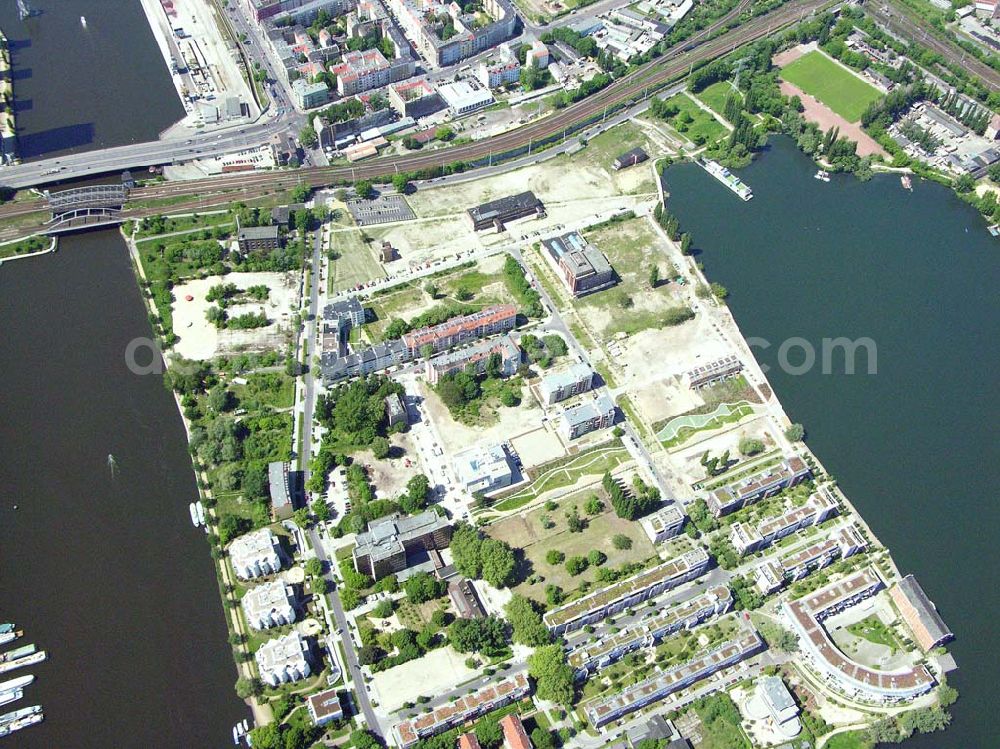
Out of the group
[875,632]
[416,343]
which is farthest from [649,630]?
[416,343]

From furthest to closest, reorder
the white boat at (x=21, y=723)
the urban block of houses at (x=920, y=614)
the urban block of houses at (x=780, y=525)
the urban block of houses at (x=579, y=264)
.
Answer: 1. the urban block of houses at (x=579, y=264)
2. the urban block of houses at (x=780, y=525)
3. the urban block of houses at (x=920, y=614)
4. the white boat at (x=21, y=723)

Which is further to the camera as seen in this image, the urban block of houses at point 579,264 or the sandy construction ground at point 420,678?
the urban block of houses at point 579,264

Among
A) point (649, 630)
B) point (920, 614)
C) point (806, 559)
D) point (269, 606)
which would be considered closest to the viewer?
point (649, 630)

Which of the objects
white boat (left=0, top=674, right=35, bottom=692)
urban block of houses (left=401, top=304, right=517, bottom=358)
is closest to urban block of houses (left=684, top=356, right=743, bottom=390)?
urban block of houses (left=401, top=304, right=517, bottom=358)

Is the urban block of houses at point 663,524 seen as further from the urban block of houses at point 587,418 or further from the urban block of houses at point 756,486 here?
the urban block of houses at point 587,418

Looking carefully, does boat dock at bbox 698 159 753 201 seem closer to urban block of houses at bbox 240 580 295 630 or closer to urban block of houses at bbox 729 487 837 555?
urban block of houses at bbox 729 487 837 555

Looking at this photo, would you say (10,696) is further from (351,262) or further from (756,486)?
(756,486)

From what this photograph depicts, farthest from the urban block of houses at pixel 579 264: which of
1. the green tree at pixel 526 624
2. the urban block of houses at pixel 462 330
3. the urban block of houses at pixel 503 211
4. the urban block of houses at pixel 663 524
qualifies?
the green tree at pixel 526 624
